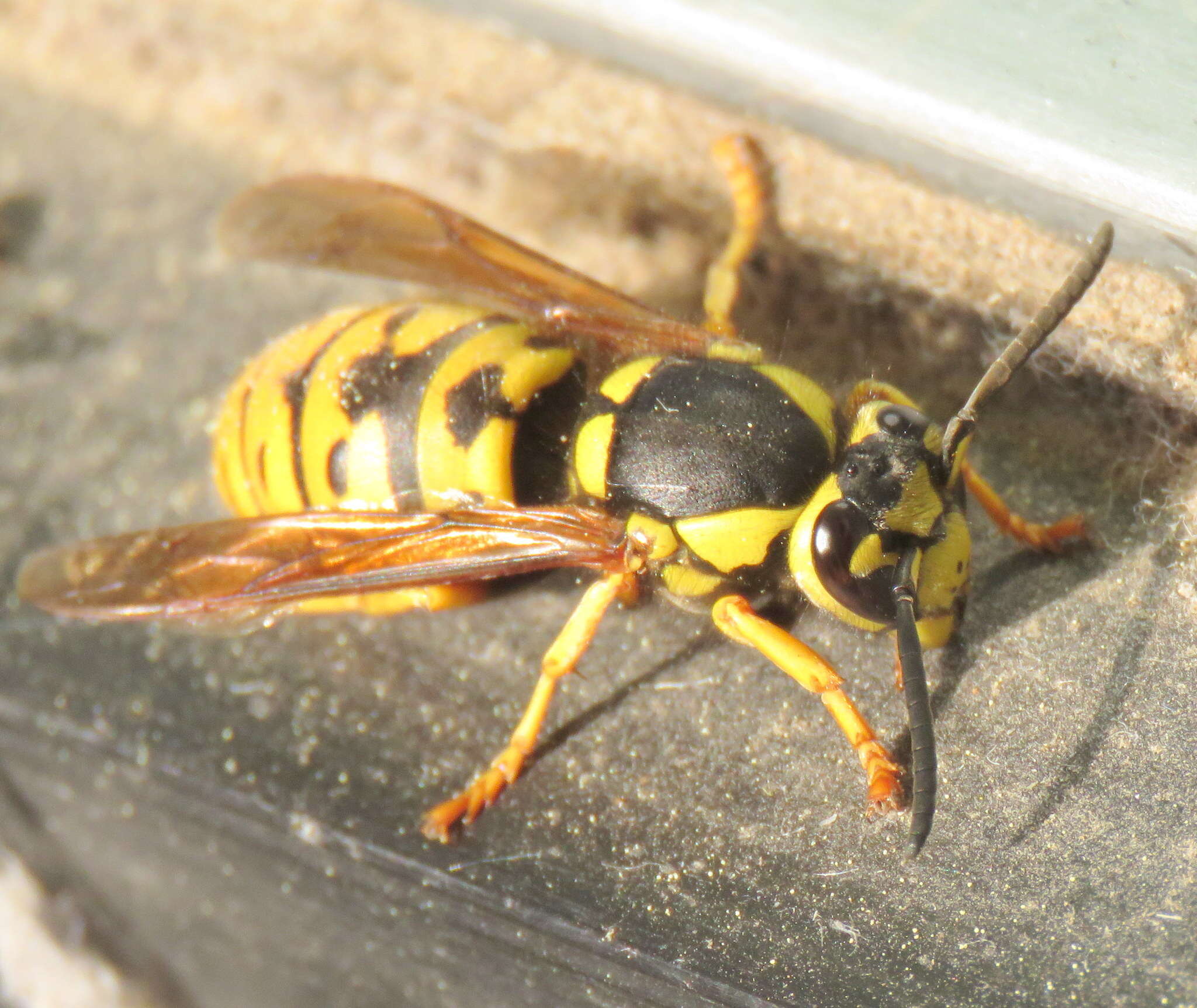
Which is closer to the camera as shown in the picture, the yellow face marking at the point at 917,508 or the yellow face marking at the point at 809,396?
the yellow face marking at the point at 917,508

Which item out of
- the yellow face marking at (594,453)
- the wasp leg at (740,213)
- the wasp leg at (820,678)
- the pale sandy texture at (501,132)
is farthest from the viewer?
the wasp leg at (740,213)

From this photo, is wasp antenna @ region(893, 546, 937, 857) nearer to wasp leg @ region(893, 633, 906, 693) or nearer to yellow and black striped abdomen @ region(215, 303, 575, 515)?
wasp leg @ region(893, 633, 906, 693)

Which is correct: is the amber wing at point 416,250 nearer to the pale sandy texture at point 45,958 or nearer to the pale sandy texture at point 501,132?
the pale sandy texture at point 501,132

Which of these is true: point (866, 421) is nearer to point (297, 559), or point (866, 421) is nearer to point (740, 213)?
point (740, 213)

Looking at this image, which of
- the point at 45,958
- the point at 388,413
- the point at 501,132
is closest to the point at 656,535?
the point at 388,413

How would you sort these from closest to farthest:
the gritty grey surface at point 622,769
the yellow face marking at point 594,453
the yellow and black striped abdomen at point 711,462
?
the gritty grey surface at point 622,769, the yellow and black striped abdomen at point 711,462, the yellow face marking at point 594,453

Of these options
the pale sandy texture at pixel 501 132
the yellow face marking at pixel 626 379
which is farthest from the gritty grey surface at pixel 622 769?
the yellow face marking at pixel 626 379
